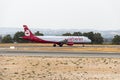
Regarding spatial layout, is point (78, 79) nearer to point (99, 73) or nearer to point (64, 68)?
point (99, 73)

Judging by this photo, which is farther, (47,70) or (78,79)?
(47,70)

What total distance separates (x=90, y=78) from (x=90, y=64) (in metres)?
10.1

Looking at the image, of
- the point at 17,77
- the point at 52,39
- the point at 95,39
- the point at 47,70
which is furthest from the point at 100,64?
the point at 95,39

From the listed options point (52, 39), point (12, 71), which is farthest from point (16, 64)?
point (52, 39)

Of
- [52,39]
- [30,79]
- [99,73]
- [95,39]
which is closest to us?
[30,79]

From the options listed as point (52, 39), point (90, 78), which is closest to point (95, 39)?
point (52, 39)

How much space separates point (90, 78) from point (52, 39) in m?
82.4

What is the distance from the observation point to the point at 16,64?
37.8 meters

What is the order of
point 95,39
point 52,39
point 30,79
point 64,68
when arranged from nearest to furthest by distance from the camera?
point 30,79, point 64,68, point 52,39, point 95,39

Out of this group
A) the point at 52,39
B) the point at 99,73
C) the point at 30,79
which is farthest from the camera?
the point at 52,39

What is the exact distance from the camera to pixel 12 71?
31969 mm

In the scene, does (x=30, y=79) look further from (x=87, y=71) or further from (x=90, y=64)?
(x=90, y=64)

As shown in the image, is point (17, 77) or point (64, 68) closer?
point (17, 77)

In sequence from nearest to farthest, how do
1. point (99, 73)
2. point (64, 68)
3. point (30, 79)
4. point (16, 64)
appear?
1. point (30, 79)
2. point (99, 73)
3. point (64, 68)
4. point (16, 64)
